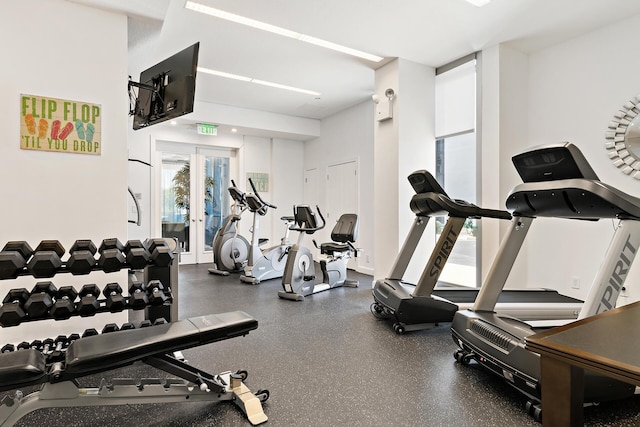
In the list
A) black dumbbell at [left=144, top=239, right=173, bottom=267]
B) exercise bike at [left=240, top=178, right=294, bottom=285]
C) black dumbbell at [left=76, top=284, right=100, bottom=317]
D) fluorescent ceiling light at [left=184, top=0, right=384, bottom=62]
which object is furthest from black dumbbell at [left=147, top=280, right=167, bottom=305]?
exercise bike at [left=240, top=178, right=294, bottom=285]

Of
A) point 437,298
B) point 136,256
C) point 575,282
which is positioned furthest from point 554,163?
point 575,282

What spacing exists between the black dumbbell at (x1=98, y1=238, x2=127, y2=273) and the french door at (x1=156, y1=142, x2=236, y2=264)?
521 cm

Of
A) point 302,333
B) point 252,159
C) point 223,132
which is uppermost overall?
point 223,132

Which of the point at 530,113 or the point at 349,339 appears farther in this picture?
the point at 530,113

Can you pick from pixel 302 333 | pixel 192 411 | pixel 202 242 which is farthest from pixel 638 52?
pixel 202 242

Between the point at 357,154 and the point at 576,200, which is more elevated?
the point at 357,154

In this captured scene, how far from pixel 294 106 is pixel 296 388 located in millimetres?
5701

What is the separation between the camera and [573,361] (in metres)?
0.78

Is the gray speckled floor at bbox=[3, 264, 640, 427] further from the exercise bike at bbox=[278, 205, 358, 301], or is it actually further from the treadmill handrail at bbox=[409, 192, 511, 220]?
the treadmill handrail at bbox=[409, 192, 511, 220]

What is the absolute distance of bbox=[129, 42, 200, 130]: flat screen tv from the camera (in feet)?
9.90

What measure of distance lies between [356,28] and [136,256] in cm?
334

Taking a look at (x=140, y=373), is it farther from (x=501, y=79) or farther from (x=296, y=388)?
(x=501, y=79)

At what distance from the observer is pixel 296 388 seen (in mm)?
2125

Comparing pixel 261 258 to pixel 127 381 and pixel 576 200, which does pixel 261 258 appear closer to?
pixel 127 381
